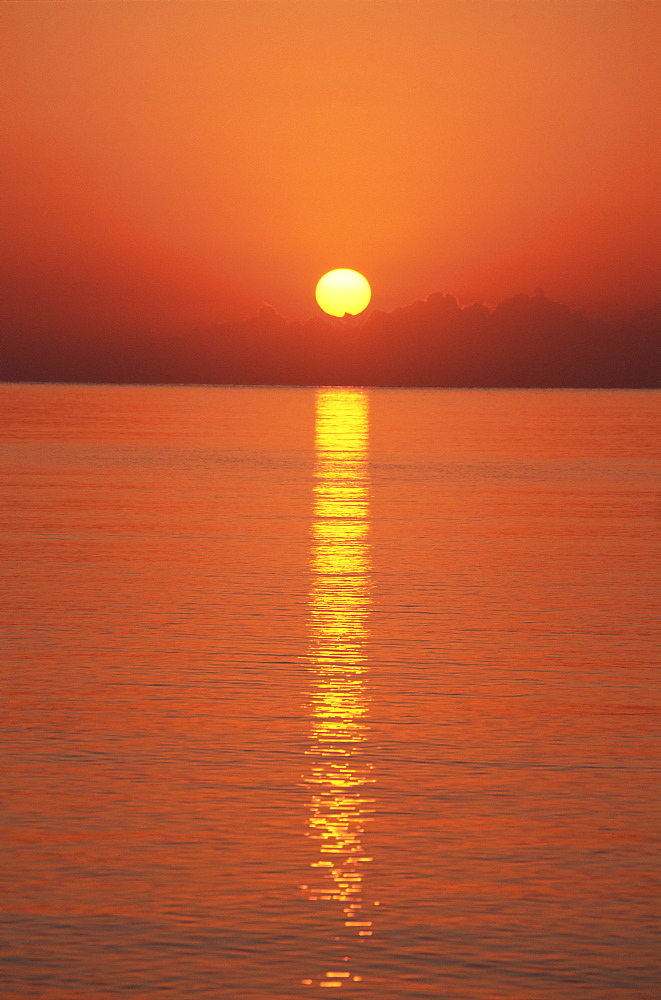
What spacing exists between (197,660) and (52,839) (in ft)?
29.9

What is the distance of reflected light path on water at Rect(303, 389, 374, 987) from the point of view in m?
12.9

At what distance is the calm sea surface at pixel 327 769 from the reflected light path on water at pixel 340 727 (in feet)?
0.18

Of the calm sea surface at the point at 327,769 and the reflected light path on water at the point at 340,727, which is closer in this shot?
the calm sea surface at the point at 327,769

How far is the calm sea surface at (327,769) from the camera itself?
11.5m

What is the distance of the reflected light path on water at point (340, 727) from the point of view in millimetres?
12922

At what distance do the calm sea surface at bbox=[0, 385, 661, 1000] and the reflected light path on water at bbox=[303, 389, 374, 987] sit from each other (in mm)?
54

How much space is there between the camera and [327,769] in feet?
55.2

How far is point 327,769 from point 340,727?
2.15 meters

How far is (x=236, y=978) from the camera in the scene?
10969mm

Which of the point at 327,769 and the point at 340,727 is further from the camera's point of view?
the point at 340,727

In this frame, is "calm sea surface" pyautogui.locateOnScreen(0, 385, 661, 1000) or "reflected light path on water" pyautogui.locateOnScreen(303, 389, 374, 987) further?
"reflected light path on water" pyautogui.locateOnScreen(303, 389, 374, 987)

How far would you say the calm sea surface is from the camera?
1151 centimetres

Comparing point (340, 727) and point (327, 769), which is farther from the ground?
point (340, 727)

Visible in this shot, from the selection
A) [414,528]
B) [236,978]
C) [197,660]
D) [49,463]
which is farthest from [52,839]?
[49,463]
